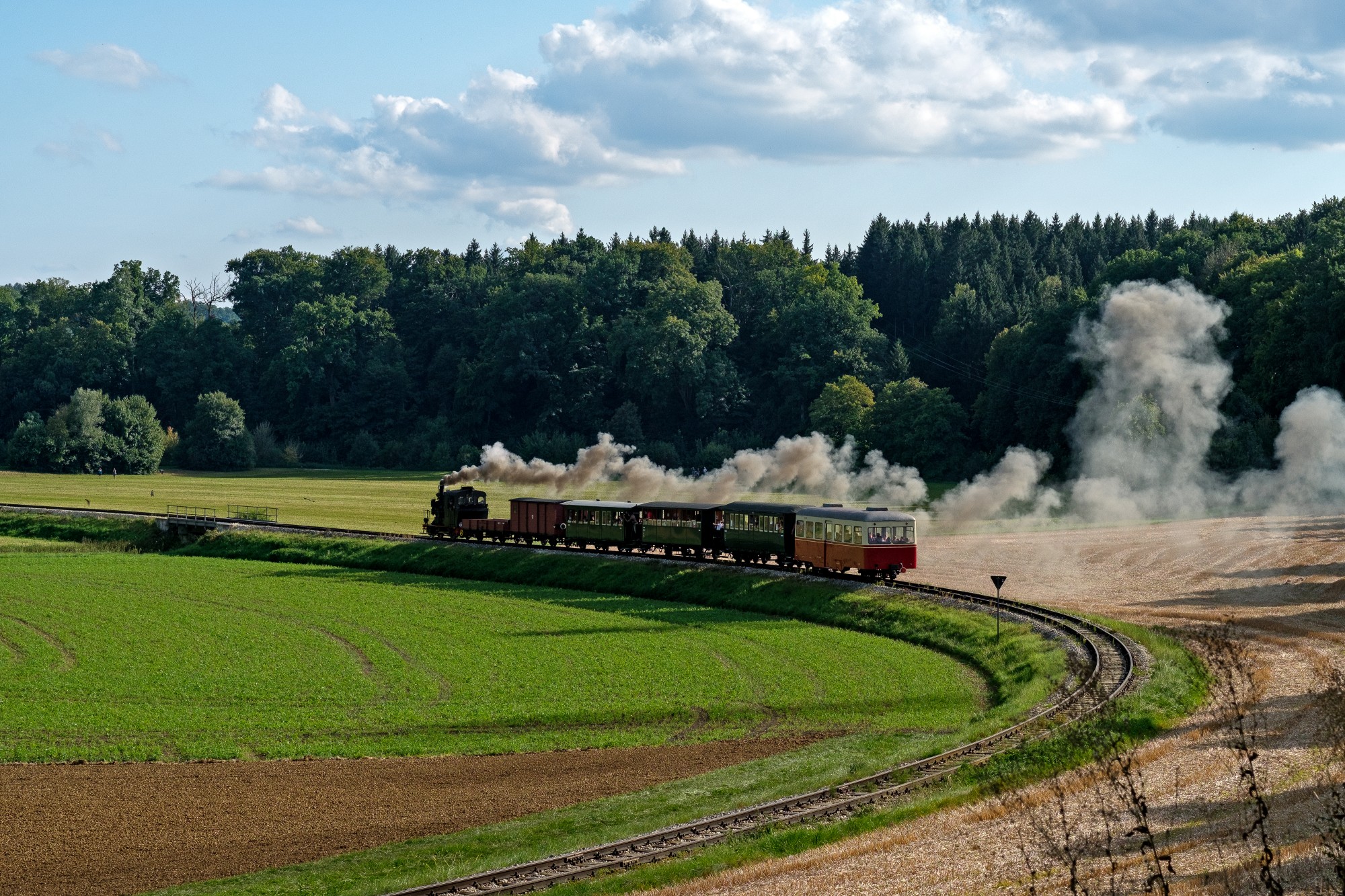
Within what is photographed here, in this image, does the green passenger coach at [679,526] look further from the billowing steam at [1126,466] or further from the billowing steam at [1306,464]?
the billowing steam at [1306,464]

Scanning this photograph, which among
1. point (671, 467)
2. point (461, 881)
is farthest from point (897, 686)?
point (671, 467)

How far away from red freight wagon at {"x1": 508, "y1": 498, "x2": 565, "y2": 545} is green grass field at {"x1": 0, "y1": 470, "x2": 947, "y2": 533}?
1039 centimetres

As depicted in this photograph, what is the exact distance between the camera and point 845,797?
25734mm

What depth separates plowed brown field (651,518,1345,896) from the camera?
66.0ft

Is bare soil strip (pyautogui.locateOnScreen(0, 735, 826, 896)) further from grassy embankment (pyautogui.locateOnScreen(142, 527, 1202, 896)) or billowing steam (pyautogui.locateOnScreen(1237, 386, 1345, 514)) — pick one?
billowing steam (pyautogui.locateOnScreen(1237, 386, 1345, 514))

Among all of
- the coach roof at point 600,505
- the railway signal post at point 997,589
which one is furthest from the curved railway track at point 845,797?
the coach roof at point 600,505

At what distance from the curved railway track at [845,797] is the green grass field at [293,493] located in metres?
50.5

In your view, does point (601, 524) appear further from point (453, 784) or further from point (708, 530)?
point (453, 784)

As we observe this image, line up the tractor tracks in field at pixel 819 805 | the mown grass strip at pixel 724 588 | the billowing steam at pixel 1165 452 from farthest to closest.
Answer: the billowing steam at pixel 1165 452, the mown grass strip at pixel 724 588, the tractor tracks in field at pixel 819 805

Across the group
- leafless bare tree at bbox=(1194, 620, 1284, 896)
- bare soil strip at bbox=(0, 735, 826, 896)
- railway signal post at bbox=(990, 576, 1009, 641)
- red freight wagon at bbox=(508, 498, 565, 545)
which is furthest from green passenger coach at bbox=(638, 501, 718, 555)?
bare soil strip at bbox=(0, 735, 826, 896)

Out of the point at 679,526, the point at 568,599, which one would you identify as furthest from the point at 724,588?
the point at 679,526

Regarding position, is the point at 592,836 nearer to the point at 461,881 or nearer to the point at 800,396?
the point at 461,881

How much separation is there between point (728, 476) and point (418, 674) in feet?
158

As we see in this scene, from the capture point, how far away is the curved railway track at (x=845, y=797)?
21.5m
